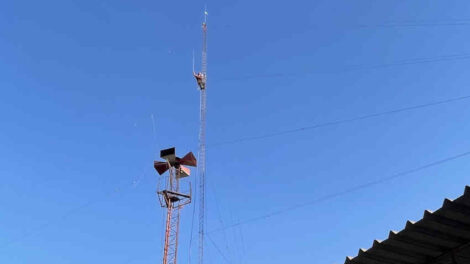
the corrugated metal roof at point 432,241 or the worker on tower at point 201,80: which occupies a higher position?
the worker on tower at point 201,80

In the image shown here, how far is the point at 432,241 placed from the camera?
20578 millimetres

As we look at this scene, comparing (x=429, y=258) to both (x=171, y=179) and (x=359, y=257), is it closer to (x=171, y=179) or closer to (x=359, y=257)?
(x=359, y=257)

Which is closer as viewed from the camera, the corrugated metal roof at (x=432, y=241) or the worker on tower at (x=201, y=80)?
the corrugated metal roof at (x=432, y=241)

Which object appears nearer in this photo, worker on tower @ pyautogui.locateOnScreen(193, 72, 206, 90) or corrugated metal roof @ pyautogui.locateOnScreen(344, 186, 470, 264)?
corrugated metal roof @ pyautogui.locateOnScreen(344, 186, 470, 264)

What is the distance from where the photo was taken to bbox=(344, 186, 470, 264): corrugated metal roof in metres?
18.9

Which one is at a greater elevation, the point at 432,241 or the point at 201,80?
the point at 201,80

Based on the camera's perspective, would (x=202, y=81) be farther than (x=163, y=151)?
Yes

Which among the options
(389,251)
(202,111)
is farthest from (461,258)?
(202,111)

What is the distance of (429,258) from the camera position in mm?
21625

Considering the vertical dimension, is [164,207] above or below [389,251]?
above

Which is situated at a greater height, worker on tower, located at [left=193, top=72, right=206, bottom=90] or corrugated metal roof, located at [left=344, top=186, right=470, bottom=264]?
worker on tower, located at [left=193, top=72, right=206, bottom=90]

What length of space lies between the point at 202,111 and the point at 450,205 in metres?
56.2

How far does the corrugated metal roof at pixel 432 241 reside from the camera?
18.9 m

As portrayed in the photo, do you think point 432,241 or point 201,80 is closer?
point 432,241
